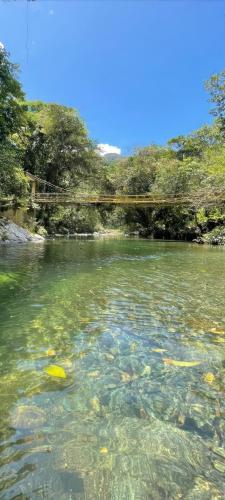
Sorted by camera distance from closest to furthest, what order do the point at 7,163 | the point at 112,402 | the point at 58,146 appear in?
the point at 112,402 → the point at 7,163 → the point at 58,146

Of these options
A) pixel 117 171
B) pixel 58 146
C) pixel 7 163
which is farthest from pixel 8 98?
pixel 117 171

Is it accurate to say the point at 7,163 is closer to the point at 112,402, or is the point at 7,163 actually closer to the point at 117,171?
the point at 112,402

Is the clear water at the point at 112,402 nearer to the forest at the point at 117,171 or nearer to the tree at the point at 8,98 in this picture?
the tree at the point at 8,98

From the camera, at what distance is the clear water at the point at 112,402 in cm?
157

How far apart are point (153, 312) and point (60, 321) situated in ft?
4.14

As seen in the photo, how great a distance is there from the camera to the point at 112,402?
2.25m

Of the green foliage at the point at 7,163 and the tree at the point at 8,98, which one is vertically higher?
the tree at the point at 8,98

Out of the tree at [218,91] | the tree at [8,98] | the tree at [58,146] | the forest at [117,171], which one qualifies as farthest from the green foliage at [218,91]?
the tree at [58,146]

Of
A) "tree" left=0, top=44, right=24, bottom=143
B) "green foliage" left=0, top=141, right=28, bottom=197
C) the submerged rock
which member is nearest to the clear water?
the submerged rock

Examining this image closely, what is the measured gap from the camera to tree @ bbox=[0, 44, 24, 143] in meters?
7.87

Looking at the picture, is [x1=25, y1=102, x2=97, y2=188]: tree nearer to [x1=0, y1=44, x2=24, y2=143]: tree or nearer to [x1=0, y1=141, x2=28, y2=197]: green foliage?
[x1=0, y1=141, x2=28, y2=197]: green foliage

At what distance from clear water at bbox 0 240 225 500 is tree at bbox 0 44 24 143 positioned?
5062 mm

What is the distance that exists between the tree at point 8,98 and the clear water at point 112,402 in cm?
506

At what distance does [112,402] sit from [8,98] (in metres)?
7.96
